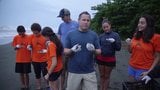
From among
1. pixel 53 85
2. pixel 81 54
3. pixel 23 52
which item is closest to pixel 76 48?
pixel 81 54

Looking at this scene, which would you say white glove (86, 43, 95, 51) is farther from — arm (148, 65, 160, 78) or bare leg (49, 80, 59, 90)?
bare leg (49, 80, 59, 90)

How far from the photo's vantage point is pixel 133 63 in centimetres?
604

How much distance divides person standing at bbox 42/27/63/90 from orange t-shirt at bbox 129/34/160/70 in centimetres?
145

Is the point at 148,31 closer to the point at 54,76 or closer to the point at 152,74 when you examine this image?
the point at 152,74

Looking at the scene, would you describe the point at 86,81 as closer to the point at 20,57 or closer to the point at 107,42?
the point at 107,42

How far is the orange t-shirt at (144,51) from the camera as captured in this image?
587 centimetres

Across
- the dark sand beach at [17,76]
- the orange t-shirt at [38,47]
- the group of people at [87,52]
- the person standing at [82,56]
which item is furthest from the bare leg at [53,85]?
the dark sand beach at [17,76]

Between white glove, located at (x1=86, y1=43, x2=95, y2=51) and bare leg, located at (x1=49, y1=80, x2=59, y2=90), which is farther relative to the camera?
bare leg, located at (x1=49, y1=80, x2=59, y2=90)

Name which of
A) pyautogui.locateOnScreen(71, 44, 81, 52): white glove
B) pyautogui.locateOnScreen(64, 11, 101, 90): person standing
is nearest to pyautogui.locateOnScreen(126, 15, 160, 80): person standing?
pyautogui.locateOnScreen(64, 11, 101, 90): person standing

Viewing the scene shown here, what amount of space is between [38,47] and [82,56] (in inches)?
124

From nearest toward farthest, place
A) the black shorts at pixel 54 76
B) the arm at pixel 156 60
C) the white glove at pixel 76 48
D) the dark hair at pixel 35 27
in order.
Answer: the white glove at pixel 76 48, the arm at pixel 156 60, the black shorts at pixel 54 76, the dark hair at pixel 35 27

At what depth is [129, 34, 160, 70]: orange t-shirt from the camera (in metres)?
5.87

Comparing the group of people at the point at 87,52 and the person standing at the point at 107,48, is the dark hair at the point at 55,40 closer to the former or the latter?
the group of people at the point at 87,52

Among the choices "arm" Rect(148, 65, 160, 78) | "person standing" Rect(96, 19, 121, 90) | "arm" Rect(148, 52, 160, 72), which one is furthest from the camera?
"person standing" Rect(96, 19, 121, 90)
